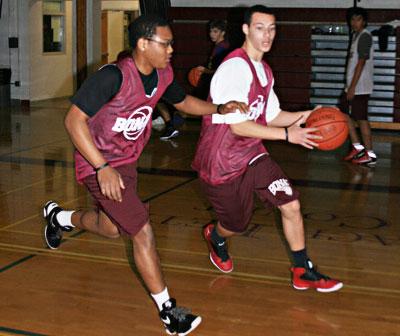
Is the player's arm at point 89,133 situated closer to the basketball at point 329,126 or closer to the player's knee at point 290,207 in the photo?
the player's knee at point 290,207

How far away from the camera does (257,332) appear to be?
398 cm

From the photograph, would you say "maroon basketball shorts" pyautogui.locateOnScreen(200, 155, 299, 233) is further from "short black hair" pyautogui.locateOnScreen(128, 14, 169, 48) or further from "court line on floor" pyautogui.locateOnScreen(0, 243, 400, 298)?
"short black hair" pyautogui.locateOnScreen(128, 14, 169, 48)

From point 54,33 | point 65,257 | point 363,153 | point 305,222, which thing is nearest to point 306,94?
point 363,153

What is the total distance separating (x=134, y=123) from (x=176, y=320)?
106 cm

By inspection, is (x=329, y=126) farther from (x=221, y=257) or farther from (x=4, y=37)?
(x=4, y=37)

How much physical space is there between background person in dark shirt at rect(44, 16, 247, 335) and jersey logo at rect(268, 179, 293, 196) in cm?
59

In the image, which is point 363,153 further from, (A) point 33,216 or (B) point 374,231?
(A) point 33,216

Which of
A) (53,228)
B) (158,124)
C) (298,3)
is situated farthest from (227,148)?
(298,3)

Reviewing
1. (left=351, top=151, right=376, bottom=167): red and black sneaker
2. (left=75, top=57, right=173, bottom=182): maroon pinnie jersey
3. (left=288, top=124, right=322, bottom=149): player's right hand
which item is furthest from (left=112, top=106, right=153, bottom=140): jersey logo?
(left=351, top=151, right=376, bottom=167): red and black sneaker

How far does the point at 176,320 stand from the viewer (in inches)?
152

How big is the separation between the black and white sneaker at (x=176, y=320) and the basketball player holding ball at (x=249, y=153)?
0.92 m

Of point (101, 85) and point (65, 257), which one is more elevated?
point (101, 85)

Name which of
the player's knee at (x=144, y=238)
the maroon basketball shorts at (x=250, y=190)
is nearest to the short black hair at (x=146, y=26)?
the player's knee at (x=144, y=238)

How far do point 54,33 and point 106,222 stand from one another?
12.3 metres
